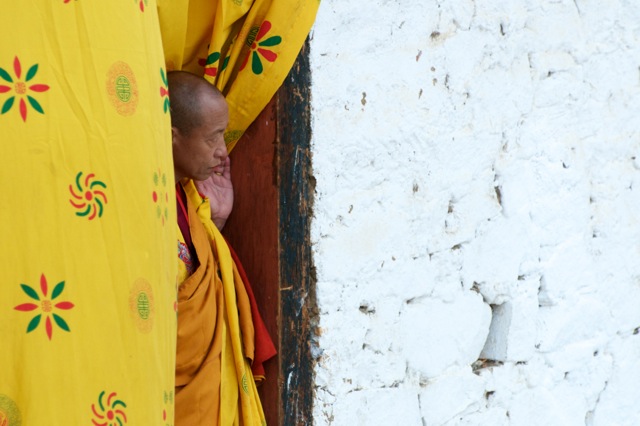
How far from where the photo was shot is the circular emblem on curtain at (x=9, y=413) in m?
1.48

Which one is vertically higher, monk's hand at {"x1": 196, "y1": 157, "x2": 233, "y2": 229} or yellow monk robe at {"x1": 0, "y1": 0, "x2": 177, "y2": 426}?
monk's hand at {"x1": 196, "y1": 157, "x2": 233, "y2": 229}

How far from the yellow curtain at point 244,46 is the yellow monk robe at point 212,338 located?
244 millimetres

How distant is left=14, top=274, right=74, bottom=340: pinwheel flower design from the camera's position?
58.5 inches

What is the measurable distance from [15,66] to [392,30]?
1.35m

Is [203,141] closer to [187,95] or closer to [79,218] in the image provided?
[187,95]

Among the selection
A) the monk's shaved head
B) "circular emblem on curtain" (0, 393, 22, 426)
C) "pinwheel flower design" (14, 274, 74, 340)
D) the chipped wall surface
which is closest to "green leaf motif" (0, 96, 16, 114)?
"pinwheel flower design" (14, 274, 74, 340)

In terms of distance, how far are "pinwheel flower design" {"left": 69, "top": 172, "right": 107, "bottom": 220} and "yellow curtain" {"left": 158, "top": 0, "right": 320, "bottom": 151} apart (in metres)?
0.64

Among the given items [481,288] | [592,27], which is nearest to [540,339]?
[481,288]

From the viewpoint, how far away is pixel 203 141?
7.20ft

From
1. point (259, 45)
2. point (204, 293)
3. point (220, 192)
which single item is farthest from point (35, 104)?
point (220, 192)

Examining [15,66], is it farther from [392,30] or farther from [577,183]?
[577,183]

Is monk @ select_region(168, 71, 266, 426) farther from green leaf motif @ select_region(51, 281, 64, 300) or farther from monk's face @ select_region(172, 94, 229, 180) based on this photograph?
green leaf motif @ select_region(51, 281, 64, 300)

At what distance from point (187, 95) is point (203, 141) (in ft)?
0.37

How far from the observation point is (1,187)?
4.84ft
